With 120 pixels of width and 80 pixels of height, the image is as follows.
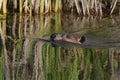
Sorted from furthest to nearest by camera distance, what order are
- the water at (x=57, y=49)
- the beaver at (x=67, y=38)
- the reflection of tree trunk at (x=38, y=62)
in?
the beaver at (x=67, y=38), the water at (x=57, y=49), the reflection of tree trunk at (x=38, y=62)

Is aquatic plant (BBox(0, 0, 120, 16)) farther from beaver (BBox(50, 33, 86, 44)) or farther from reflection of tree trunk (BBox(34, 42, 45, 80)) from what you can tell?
reflection of tree trunk (BBox(34, 42, 45, 80))

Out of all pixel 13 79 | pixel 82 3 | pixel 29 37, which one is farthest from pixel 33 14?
pixel 13 79

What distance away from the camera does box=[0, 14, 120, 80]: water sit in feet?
22.8

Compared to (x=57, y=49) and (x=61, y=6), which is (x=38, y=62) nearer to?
(x=57, y=49)

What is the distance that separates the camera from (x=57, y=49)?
28.9ft

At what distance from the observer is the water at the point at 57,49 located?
274 inches

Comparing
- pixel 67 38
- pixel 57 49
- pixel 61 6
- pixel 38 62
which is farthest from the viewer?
pixel 61 6

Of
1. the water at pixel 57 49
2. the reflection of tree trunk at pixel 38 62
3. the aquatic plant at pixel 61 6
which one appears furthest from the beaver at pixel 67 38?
the aquatic plant at pixel 61 6

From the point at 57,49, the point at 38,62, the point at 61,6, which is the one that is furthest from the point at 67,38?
the point at 61,6

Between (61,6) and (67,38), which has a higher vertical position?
(61,6)

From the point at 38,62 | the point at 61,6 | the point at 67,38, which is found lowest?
the point at 38,62

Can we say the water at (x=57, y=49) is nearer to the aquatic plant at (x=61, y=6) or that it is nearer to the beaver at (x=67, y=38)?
the beaver at (x=67, y=38)

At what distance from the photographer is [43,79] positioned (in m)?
6.59

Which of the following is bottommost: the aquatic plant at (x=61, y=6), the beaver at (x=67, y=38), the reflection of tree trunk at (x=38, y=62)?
the reflection of tree trunk at (x=38, y=62)
